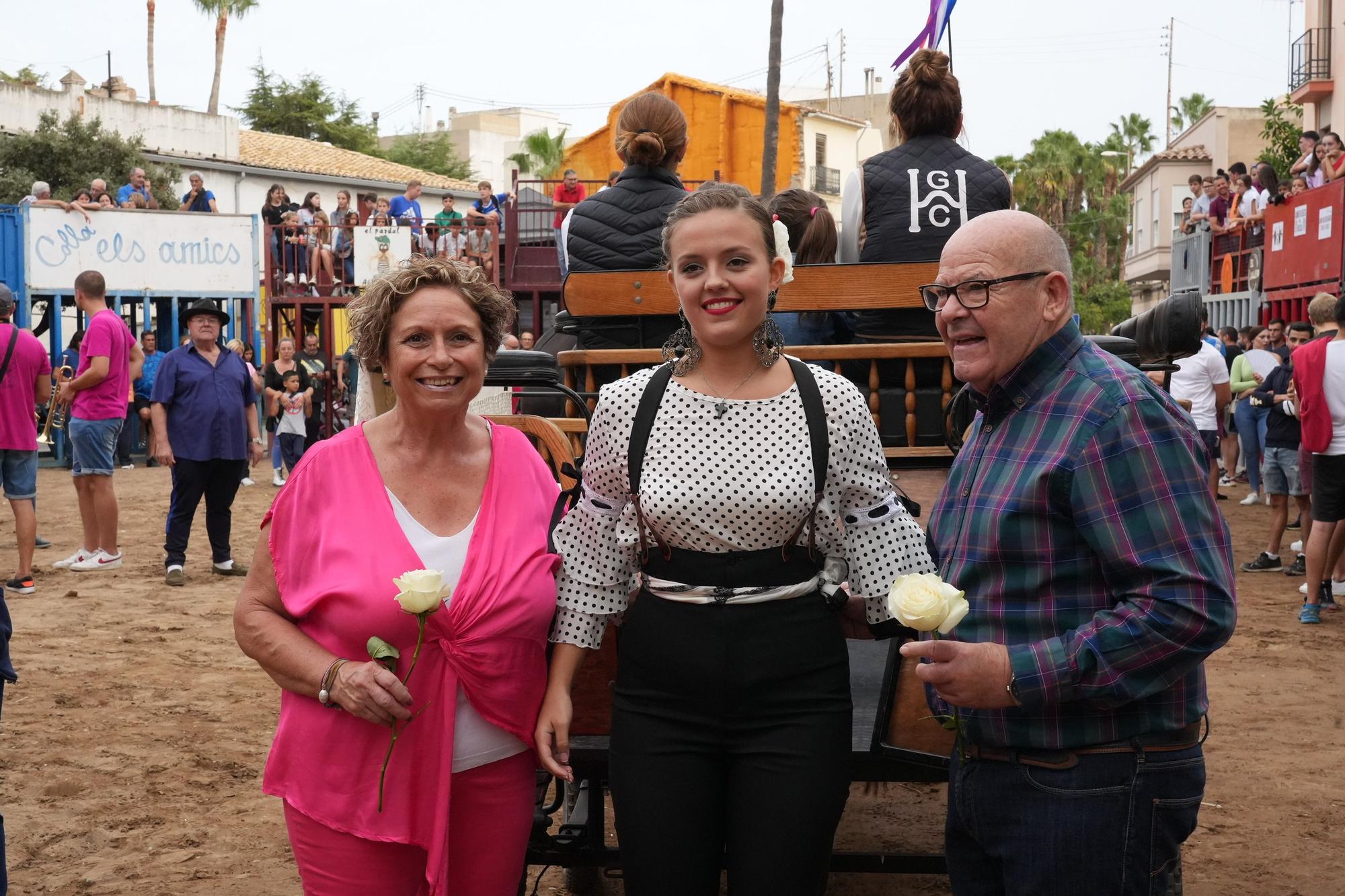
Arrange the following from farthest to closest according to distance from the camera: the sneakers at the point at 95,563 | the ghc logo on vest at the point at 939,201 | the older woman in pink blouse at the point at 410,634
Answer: the sneakers at the point at 95,563 < the ghc logo on vest at the point at 939,201 < the older woman in pink blouse at the point at 410,634

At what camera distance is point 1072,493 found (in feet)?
6.96

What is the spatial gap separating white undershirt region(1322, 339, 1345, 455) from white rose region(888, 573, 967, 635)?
7.38 m

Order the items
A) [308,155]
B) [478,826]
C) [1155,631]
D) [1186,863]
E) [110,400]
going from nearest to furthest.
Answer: [1155,631]
[478,826]
[1186,863]
[110,400]
[308,155]

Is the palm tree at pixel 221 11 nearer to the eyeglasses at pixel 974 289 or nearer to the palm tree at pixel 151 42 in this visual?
the palm tree at pixel 151 42

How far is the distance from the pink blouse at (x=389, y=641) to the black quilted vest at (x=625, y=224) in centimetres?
242

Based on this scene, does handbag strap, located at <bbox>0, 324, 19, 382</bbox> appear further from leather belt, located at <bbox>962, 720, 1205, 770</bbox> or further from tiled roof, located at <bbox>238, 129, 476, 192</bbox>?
tiled roof, located at <bbox>238, 129, 476, 192</bbox>

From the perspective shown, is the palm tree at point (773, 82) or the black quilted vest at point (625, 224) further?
the palm tree at point (773, 82)

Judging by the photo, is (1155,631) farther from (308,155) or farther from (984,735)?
(308,155)

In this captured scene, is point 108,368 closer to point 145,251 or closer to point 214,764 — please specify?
point 214,764

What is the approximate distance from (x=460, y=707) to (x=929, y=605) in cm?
102

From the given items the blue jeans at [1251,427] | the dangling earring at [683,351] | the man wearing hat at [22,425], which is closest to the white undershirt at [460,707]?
the dangling earring at [683,351]

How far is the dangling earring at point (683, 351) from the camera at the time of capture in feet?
8.23

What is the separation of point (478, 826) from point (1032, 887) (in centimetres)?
109

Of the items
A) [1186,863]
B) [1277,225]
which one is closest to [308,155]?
[1277,225]
